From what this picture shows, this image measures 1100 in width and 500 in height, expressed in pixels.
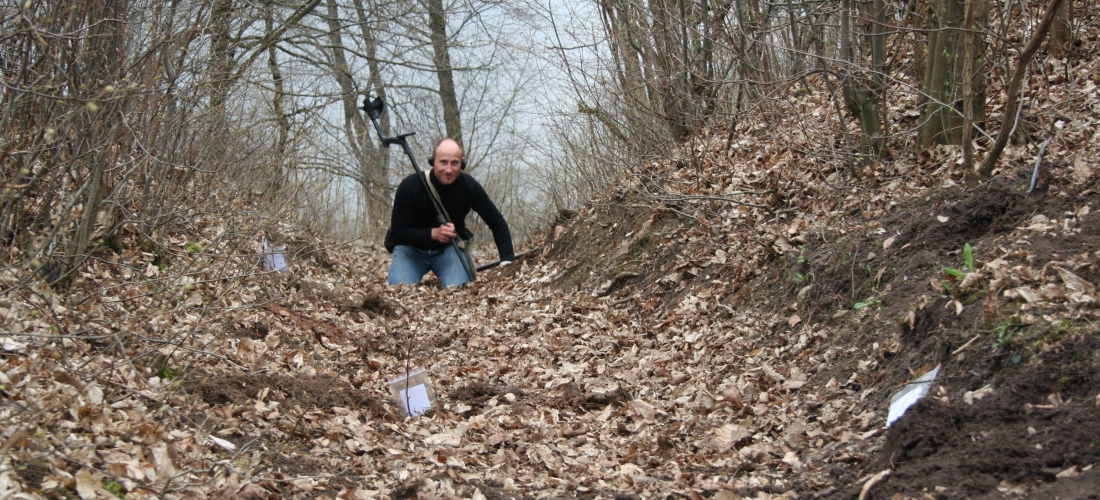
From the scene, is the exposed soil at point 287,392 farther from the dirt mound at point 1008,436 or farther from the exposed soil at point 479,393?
the dirt mound at point 1008,436

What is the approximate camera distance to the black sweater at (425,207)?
29.6ft

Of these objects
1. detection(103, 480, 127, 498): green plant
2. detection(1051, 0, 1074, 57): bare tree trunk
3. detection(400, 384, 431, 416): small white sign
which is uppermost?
detection(1051, 0, 1074, 57): bare tree trunk

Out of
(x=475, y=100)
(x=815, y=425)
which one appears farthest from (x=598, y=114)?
(x=475, y=100)

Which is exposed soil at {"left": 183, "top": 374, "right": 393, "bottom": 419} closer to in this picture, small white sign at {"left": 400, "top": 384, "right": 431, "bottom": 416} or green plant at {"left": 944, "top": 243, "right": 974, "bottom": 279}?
small white sign at {"left": 400, "top": 384, "right": 431, "bottom": 416}

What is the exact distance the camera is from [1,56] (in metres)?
4.37

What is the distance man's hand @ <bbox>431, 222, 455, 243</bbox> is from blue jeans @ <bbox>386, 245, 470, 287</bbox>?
0.23m

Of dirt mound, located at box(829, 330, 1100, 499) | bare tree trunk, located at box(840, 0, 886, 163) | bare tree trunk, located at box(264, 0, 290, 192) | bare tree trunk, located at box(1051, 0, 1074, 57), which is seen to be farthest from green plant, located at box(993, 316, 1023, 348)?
bare tree trunk, located at box(264, 0, 290, 192)

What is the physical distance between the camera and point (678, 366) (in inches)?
203

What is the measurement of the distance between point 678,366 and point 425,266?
463 centimetres

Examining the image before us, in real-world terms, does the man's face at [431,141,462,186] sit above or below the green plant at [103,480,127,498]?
above

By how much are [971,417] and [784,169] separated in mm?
3768

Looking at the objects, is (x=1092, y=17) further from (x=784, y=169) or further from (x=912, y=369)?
(x=912, y=369)

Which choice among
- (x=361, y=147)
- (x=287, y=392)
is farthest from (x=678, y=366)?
(x=361, y=147)

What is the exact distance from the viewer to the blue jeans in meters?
8.97
